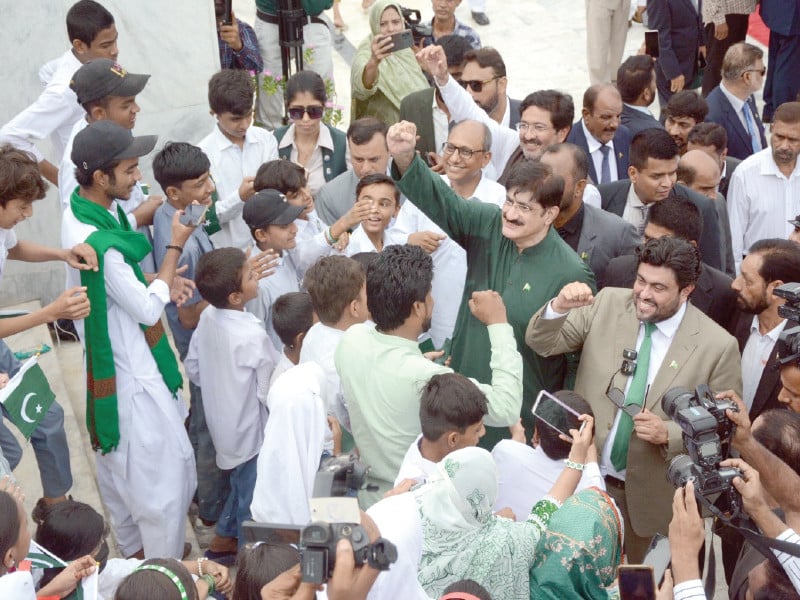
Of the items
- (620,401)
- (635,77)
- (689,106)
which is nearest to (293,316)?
(620,401)

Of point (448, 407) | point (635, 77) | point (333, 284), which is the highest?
point (635, 77)

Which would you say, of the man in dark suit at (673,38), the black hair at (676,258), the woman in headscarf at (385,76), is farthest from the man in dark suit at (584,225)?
the man in dark suit at (673,38)

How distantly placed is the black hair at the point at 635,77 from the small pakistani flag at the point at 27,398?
4.19m

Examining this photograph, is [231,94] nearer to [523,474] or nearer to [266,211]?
[266,211]

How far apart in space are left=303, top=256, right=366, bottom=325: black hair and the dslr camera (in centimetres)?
130

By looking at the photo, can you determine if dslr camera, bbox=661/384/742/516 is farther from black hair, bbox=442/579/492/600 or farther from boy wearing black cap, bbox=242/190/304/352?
boy wearing black cap, bbox=242/190/304/352

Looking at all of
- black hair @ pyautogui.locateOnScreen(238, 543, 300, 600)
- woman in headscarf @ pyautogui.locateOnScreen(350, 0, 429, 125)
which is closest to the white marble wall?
woman in headscarf @ pyautogui.locateOnScreen(350, 0, 429, 125)

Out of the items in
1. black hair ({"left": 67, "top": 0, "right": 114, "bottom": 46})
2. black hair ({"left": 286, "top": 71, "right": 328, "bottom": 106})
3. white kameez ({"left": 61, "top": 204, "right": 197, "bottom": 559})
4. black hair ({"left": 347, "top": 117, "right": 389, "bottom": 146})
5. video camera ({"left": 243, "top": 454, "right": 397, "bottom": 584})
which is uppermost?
black hair ({"left": 67, "top": 0, "right": 114, "bottom": 46})

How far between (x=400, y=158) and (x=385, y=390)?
104 cm

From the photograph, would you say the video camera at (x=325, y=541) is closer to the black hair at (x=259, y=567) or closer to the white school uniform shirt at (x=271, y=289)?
the black hair at (x=259, y=567)

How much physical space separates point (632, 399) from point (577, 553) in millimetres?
1048

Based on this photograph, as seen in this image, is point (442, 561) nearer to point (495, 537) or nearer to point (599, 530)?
point (495, 537)

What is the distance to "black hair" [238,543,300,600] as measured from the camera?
9.66 feet

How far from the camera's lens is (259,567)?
2.96 meters
